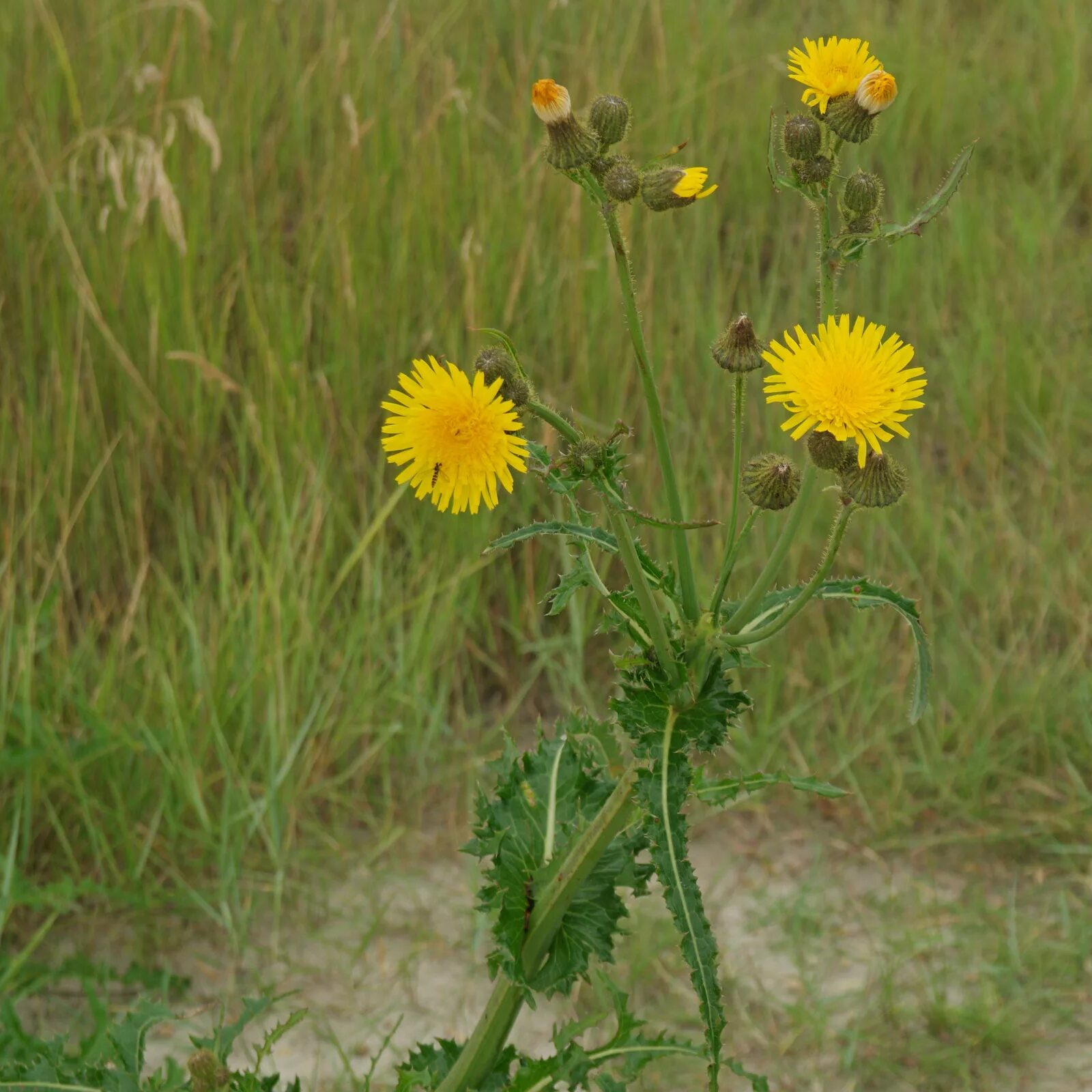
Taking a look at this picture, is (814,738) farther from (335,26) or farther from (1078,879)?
(335,26)

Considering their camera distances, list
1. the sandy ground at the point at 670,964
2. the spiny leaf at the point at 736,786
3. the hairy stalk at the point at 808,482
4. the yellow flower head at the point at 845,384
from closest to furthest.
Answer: the yellow flower head at the point at 845,384, the hairy stalk at the point at 808,482, the spiny leaf at the point at 736,786, the sandy ground at the point at 670,964

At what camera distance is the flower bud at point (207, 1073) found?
1495mm

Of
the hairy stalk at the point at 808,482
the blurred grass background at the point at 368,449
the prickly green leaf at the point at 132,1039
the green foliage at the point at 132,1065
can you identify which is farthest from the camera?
the blurred grass background at the point at 368,449

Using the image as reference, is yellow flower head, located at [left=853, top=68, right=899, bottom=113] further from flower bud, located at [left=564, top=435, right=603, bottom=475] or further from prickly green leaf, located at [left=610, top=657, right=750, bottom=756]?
prickly green leaf, located at [left=610, top=657, right=750, bottom=756]

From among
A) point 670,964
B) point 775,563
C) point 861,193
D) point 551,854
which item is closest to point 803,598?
point 775,563

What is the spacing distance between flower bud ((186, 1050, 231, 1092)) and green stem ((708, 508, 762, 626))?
2.51 feet

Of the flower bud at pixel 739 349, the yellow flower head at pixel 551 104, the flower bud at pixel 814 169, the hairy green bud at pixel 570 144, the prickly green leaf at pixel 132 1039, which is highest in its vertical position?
the flower bud at pixel 814 169

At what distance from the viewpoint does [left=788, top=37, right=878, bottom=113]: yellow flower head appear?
4.47ft

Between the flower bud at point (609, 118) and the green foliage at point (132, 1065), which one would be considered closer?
the flower bud at point (609, 118)

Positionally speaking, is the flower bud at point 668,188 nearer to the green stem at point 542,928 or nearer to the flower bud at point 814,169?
the flower bud at point 814,169

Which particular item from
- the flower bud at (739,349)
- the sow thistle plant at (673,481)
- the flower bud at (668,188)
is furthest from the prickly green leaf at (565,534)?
the flower bud at (668,188)

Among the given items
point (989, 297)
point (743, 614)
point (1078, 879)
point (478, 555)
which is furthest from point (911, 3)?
point (743, 614)

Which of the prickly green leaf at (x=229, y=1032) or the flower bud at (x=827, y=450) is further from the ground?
the flower bud at (x=827, y=450)

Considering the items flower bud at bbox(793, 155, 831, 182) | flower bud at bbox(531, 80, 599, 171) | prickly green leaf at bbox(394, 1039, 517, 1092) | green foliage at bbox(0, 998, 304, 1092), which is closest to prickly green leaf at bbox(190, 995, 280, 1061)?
green foliage at bbox(0, 998, 304, 1092)
